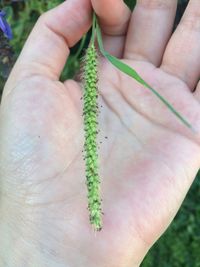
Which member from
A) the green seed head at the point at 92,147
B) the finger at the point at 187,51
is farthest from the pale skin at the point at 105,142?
the green seed head at the point at 92,147

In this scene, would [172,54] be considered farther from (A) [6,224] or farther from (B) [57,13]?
(A) [6,224]

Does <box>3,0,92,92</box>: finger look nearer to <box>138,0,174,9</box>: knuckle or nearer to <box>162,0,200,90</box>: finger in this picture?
<box>138,0,174,9</box>: knuckle

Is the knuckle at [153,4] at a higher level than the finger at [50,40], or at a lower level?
higher

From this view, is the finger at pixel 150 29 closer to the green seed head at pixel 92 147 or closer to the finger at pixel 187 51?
the finger at pixel 187 51

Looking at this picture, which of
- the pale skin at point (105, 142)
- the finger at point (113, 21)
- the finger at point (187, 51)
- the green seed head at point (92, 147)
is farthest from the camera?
the finger at point (187, 51)

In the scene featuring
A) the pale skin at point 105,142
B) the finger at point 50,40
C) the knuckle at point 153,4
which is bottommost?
the pale skin at point 105,142

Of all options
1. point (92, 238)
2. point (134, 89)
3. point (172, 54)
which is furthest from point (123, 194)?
point (172, 54)

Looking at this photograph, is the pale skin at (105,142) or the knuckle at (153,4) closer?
the pale skin at (105,142)
